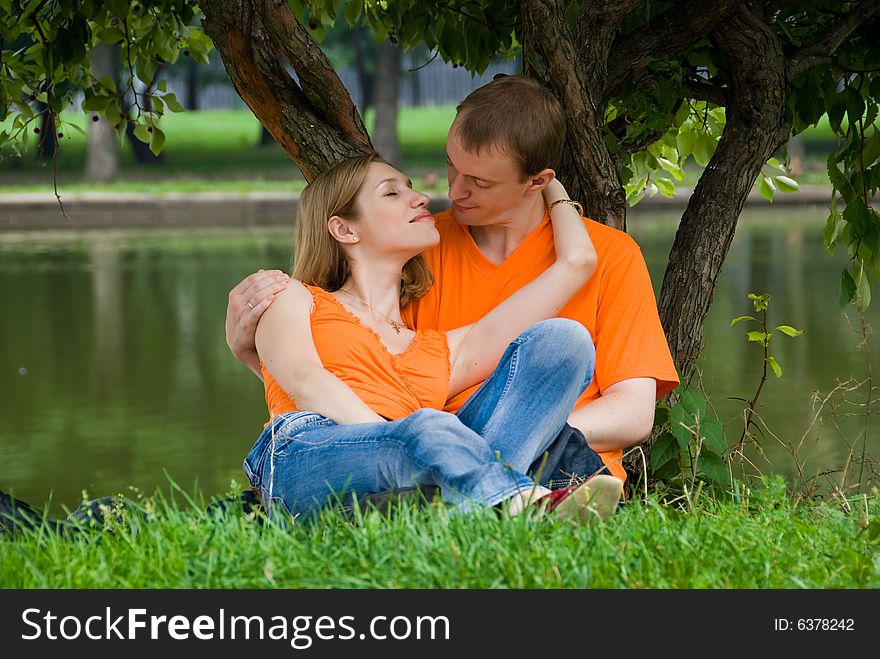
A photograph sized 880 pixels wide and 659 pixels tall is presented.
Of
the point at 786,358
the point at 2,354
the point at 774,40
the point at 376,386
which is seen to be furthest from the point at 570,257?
the point at 2,354

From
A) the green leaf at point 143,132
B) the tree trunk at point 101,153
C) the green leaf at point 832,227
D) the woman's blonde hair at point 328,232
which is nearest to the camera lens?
the woman's blonde hair at point 328,232

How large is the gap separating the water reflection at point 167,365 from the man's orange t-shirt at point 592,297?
43.7 inches

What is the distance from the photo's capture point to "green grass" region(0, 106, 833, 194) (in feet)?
80.4

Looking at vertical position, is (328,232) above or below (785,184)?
above

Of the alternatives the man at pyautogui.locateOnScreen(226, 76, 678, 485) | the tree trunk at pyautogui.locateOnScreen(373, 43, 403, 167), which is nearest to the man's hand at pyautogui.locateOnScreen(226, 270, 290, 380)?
the man at pyautogui.locateOnScreen(226, 76, 678, 485)

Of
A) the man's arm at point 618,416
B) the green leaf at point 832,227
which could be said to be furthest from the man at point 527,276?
the green leaf at point 832,227

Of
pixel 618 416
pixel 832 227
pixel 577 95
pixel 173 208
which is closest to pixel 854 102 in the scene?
pixel 832 227

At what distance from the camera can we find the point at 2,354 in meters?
9.51

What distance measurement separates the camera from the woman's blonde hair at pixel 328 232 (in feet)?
11.3

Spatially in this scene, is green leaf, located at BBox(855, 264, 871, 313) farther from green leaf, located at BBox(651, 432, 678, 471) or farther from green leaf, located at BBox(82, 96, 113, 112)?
green leaf, located at BBox(82, 96, 113, 112)

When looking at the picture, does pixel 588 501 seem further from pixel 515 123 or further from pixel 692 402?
pixel 692 402

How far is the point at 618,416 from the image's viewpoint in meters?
3.23

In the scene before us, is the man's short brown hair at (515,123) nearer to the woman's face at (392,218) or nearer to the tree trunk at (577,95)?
the woman's face at (392,218)

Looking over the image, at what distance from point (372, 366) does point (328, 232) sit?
45cm
